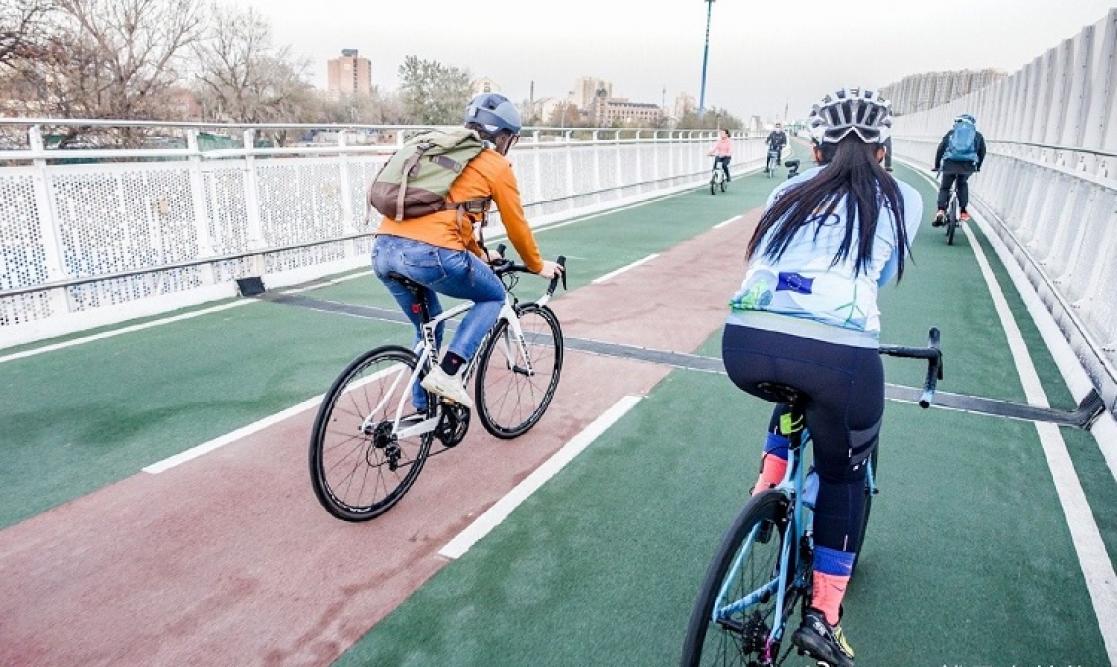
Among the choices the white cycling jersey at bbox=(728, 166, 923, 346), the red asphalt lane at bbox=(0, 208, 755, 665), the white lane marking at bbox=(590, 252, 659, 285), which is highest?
the white cycling jersey at bbox=(728, 166, 923, 346)

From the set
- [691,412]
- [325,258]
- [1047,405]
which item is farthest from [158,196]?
[1047,405]

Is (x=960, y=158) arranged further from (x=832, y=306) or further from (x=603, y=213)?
(x=832, y=306)

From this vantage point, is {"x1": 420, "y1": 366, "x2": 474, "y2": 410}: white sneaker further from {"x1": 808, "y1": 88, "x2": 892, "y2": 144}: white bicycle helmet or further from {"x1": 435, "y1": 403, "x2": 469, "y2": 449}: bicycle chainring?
{"x1": 808, "y1": 88, "x2": 892, "y2": 144}: white bicycle helmet

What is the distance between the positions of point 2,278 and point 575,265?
6.83 meters

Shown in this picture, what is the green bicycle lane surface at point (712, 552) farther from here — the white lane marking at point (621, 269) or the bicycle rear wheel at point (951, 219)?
A: the bicycle rear wheel at point (951, 219)

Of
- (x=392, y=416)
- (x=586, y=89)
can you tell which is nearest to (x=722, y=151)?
(x=392, y=416)

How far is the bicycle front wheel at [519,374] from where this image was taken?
473 cm

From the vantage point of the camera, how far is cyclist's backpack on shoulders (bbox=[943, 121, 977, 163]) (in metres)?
13.5

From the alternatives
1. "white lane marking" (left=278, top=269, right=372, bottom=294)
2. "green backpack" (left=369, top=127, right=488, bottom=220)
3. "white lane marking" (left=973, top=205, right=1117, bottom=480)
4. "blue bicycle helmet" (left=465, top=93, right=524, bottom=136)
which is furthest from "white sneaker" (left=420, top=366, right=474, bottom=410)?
"white lane marking" (left=278, top=269, right=372, bottom=294)

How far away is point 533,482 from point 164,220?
19.3 feet

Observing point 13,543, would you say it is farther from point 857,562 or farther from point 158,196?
point 158,196

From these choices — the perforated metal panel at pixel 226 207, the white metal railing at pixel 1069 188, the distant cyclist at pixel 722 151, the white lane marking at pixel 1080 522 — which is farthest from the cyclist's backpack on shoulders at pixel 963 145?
the perforated metal panel at pixel 226 207

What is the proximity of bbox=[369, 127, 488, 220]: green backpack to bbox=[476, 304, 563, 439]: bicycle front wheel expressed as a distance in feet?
3.68

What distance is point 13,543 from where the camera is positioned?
12.3 feet
